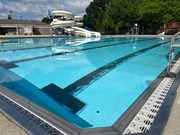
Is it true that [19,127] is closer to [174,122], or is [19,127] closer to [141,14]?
[174,122]

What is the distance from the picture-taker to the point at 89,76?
5363 millimetres

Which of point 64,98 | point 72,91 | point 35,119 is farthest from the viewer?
point 72,91

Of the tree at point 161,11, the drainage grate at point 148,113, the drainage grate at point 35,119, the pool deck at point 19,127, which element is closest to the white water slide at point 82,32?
the tree at point 161,11

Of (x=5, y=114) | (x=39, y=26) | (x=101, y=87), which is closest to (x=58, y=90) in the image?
(x=101, y=87)

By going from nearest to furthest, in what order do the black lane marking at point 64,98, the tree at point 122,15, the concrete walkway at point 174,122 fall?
the concrete walkway at point 174,122
the black lane marking at point 64,98
the tree at point 122,15

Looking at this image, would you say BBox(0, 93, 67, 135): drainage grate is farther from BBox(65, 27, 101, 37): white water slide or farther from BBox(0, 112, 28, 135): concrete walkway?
BBox(65, 27, 101, 37): white water slide

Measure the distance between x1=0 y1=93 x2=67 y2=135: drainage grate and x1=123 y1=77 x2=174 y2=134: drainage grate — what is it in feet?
2.70

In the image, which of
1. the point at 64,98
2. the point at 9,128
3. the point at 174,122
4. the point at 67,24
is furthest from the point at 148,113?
the point at 67,24

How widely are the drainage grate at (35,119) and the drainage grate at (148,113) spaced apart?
82cm

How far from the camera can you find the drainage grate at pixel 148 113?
2070mm

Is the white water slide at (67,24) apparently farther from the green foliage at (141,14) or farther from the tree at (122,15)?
the green foliage at (141,14)

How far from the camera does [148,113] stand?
2404mm

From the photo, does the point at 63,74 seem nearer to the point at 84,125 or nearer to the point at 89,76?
the point at 89,76

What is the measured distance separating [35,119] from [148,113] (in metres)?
1.50
